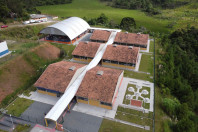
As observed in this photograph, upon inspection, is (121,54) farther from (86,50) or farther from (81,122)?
(81,122)

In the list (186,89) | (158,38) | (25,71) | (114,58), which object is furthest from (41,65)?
(158,38)

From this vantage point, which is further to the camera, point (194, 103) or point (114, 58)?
point (114, 58)

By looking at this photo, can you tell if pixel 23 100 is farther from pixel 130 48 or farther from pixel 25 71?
pixel 130 48

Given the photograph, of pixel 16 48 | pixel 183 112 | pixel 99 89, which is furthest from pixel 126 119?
pixel 16 48

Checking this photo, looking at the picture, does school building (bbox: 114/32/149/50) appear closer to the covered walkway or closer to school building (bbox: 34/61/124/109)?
the covered walkway

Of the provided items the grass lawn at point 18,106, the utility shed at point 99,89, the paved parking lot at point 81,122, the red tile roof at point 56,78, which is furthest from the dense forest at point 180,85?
the grass lawn at point 18,106

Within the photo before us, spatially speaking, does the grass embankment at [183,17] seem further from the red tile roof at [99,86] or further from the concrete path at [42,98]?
the concrete path at [42,98]
